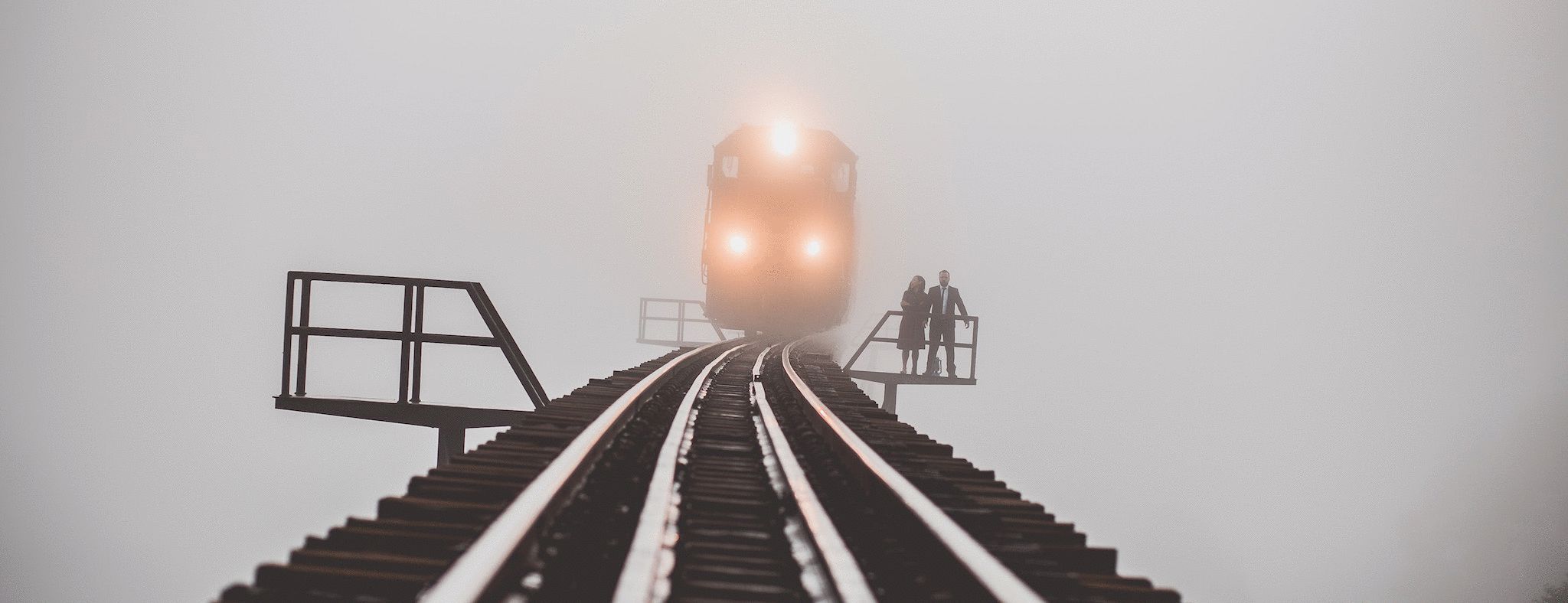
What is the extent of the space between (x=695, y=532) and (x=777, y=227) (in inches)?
716

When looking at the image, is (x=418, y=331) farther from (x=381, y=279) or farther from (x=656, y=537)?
(x=656, y=537)

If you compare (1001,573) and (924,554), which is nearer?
(1001,573)

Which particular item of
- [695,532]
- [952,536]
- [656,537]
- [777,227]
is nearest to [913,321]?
[777,227]

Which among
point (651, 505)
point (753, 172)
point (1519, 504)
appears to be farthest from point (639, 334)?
point (1519, 504)

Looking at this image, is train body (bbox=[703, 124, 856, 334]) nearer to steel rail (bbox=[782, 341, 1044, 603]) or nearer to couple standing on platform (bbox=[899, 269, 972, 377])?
couple standing on platform (bbox=[899, 269, 972, 377])

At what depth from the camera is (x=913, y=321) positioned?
18.3 m

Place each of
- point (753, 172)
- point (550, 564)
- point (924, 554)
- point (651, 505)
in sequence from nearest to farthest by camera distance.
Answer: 1. point (550, 564)
2. point (924, 554)
3. point (651, 505)
4. point (753, 172)

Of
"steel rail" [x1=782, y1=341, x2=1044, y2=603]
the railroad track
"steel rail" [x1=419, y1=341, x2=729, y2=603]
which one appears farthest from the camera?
the railroad track

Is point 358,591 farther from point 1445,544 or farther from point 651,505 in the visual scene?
point 1445,544

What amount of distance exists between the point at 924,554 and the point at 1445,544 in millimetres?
92127

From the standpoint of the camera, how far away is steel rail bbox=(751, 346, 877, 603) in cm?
301

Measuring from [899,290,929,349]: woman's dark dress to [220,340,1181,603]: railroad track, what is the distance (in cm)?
1185

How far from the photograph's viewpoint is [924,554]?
3416 mm

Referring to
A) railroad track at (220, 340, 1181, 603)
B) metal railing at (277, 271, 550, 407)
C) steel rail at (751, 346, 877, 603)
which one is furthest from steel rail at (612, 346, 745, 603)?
metal railing at (277, 271, 550, 407)
